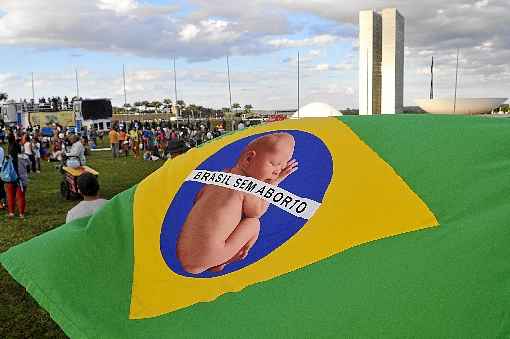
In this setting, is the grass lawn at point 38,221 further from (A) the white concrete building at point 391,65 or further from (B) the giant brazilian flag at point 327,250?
(A) the white concrete building at point 391,65

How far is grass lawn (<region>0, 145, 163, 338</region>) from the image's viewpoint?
173 inches

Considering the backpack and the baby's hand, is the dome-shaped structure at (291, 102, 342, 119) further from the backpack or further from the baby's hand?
the baby's hand

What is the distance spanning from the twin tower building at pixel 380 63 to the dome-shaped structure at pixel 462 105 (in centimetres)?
430

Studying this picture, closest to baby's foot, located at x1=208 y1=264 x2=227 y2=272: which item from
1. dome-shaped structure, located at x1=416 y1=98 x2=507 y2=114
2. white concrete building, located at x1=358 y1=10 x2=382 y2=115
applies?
white concrete building, located at x1=358 y1=10 x2=382 y2=115

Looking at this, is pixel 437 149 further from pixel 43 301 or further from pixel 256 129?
pixel 43 301

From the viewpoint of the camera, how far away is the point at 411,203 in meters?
1.97

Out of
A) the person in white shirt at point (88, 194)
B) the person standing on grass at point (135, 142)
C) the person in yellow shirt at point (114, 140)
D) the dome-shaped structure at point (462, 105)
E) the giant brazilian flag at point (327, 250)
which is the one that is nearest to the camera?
the giant brazilian flag at point (327, 250)

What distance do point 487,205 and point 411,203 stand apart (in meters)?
0.29

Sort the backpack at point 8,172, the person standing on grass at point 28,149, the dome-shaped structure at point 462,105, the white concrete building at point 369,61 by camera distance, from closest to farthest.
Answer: the backpack at point 8,172 < the person standing on grass at point 28,149 < the white concrete building at point 369,61 < the dome-shaped structure at point 462,105

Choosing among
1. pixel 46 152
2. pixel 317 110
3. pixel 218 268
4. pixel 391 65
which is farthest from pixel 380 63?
pixel 218 268

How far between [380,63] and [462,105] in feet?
37.6

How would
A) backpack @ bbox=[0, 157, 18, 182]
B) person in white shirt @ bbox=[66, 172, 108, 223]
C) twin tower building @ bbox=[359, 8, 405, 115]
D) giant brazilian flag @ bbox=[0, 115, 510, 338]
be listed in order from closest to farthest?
1. giant brazilian flag @ bbox=[0, 115, 510, 338]
2. person in white shirt @ bbox=[66, 172, 108, 223]
3. backpack @ bbox=[0, 157, 18, 182]
4. twin tower building @ bbox=[359, 8, 405, 115]

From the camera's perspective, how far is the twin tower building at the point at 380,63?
4603 cm

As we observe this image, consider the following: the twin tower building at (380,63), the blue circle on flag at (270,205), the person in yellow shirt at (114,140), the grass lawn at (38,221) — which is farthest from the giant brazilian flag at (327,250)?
the twin tower building at (380,63)
